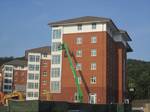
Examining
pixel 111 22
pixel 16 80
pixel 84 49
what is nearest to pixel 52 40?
pixel 84 49

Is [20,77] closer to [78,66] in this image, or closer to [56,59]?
[56,59]

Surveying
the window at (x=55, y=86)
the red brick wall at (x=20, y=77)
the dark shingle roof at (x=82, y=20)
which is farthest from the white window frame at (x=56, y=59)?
the red brick wall at (x=20, y=77)

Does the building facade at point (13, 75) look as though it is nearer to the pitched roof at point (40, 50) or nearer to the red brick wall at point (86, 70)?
the pitched roof at point (40, 50)

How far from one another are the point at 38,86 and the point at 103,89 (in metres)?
39.7

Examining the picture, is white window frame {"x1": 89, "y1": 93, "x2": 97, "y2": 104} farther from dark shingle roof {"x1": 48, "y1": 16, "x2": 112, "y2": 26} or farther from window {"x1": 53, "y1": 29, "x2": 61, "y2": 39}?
dark shingle roof {"x1": 48, "y1": 16, "x2": 112, "y2": 26}

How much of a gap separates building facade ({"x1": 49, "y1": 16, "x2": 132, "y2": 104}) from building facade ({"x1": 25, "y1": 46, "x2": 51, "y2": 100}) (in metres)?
24.5

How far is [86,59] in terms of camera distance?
303ft

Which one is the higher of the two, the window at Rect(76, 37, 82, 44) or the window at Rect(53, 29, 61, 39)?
the window at Rect(53, 29, 61, 39)

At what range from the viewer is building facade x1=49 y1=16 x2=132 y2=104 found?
90.2 metres

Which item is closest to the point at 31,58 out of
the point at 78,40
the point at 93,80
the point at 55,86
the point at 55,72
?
the point at 55,72

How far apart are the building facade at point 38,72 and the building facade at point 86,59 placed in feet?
80.4

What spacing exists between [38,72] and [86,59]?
3550 centimetres

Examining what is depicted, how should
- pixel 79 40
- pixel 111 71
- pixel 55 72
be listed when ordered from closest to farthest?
pixel 79 40 < pixel 55 72 < pixel 111 71

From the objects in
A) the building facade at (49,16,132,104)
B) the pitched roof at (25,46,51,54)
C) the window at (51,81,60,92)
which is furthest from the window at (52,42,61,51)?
the pitched roof at (25,46,51,54)
